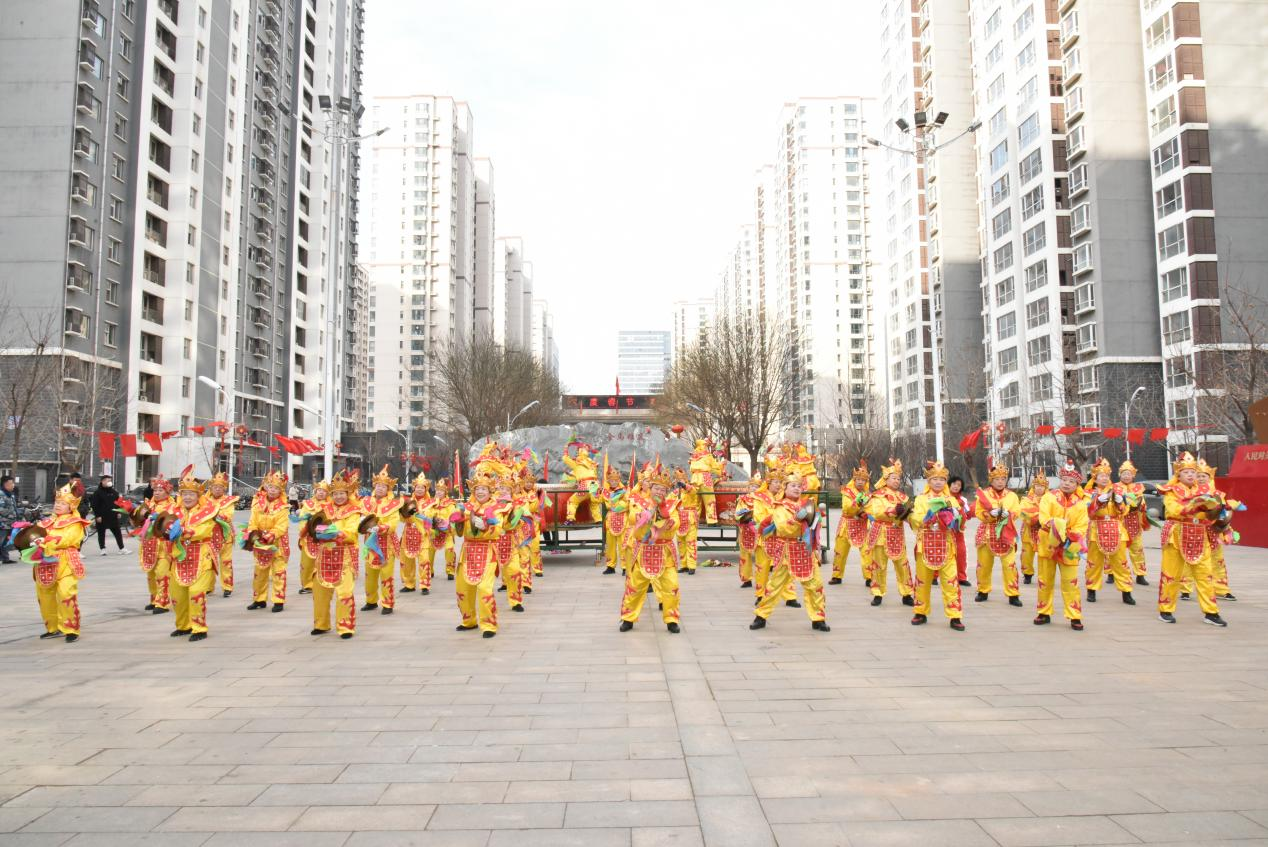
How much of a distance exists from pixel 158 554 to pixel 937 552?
9.02 m

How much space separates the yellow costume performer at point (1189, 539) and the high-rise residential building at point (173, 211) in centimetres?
1650

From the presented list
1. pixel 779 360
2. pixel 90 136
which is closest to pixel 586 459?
pixel 779 360

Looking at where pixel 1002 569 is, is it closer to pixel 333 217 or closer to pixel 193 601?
pixel 193 601

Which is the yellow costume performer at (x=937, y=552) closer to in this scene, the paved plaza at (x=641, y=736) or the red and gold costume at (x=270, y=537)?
the paved plaza at (x=641, y=736)

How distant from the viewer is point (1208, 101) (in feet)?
126

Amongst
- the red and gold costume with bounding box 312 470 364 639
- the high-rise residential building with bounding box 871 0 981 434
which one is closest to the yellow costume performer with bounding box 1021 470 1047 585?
the red and gold costume with bounding box 312 470 364 639

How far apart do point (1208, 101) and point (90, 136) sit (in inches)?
1927

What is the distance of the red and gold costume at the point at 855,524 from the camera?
37.7 feet

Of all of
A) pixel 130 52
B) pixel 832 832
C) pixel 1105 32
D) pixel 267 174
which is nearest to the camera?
pixel 832 832

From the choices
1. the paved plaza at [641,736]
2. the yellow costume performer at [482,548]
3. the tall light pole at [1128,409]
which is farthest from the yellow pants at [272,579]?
the tall light pole at [1128,409]

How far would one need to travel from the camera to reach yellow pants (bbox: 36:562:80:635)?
27.6ft

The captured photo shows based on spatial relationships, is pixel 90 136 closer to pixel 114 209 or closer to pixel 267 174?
pixel 114 209

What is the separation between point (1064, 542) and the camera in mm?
8422

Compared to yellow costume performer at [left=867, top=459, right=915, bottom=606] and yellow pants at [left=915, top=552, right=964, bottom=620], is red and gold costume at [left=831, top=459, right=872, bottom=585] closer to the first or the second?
yellow costume performer at [left=867, top=459, right=915, bottom=606]
